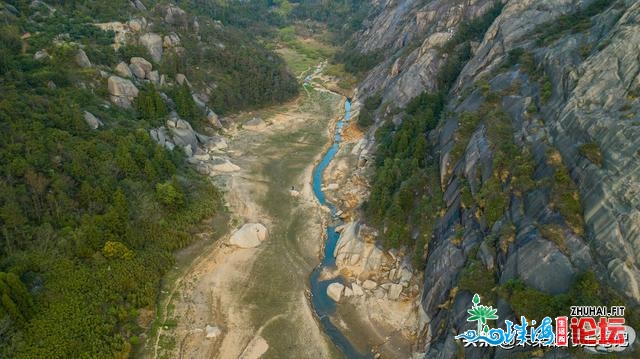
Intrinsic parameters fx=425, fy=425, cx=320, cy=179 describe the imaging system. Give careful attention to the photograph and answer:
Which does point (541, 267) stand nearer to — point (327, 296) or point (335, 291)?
point (335, 291)

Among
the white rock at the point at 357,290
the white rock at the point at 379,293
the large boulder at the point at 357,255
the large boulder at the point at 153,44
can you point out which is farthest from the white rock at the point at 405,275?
the large boulder at the point at 153,44

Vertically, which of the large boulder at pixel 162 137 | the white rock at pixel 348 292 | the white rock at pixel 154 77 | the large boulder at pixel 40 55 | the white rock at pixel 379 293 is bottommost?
the white rock at pixel 348 292

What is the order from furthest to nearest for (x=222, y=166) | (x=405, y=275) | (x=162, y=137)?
(x=222, y=166) < (x=162, y=137) < (x=405, y=275)

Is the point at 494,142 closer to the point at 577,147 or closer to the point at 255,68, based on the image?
the point at 577,147

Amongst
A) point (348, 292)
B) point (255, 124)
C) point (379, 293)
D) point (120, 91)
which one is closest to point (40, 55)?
point (120, 91)

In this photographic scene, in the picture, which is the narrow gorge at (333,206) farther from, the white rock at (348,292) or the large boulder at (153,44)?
the large boulder at (153,44)

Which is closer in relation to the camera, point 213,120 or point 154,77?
point 154,77
